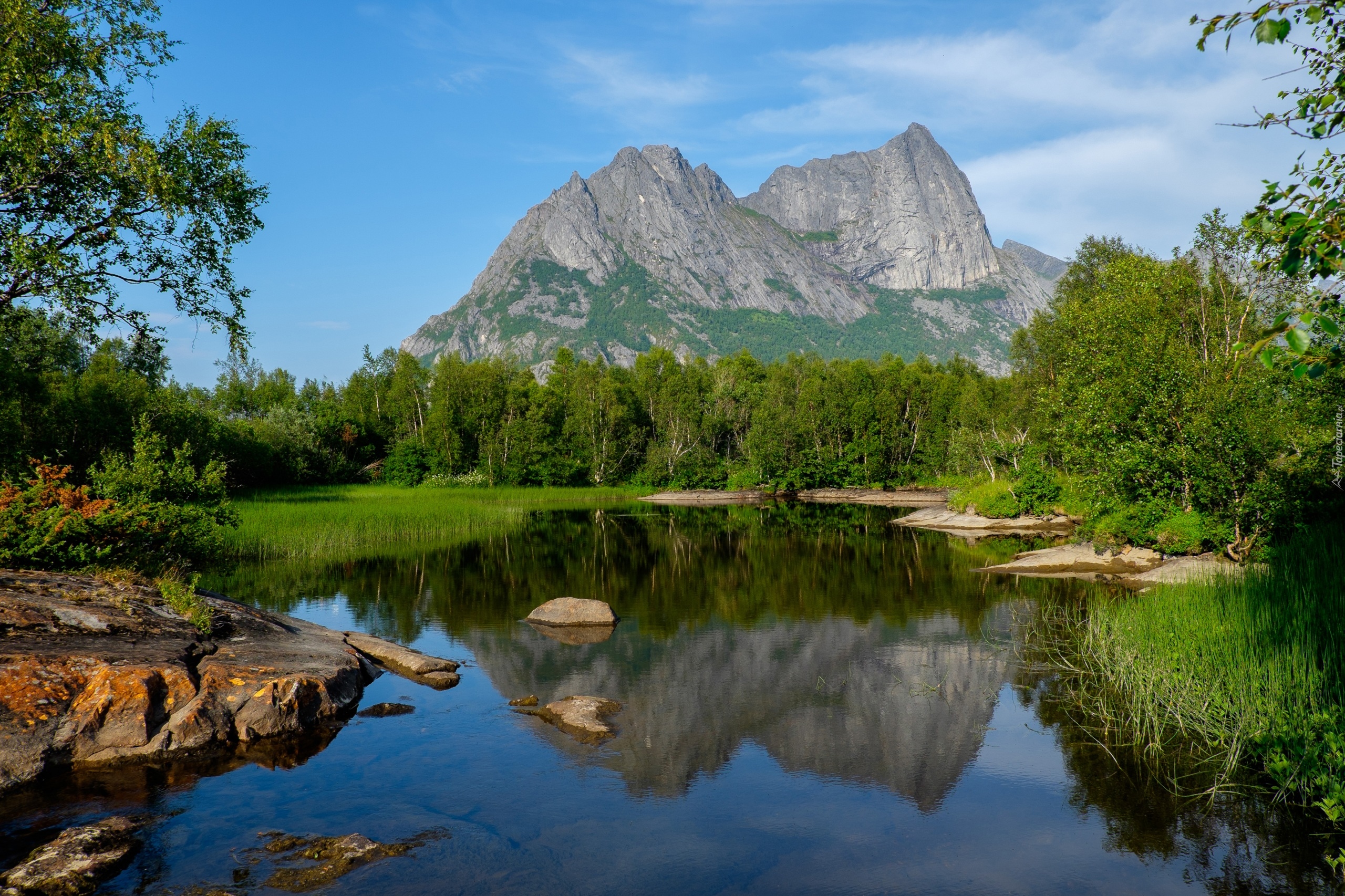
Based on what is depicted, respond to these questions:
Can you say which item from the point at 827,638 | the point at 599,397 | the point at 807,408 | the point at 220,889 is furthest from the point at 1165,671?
the point at 599,397

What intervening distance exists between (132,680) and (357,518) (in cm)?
3078

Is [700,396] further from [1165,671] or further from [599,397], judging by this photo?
[1165,671]

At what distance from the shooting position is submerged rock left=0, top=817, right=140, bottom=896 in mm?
7543

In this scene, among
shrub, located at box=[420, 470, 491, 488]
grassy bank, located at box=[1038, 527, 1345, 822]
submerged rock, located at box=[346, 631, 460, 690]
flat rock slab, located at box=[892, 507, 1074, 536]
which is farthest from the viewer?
shrub, located at box=[420, 470, 491, 488]

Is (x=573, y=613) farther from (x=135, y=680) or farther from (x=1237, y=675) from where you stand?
(x=1237, y=675)

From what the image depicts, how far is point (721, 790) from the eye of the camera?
431 inches

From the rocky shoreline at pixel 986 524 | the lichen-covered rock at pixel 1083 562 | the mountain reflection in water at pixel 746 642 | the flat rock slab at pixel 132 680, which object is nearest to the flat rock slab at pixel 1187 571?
A: the lichen-covered rock at pixel 1083 562

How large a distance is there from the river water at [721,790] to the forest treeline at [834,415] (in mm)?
6277

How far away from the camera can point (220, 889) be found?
7.70 m

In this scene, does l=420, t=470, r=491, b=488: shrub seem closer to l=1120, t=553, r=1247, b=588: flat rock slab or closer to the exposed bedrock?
the exposed bedrock

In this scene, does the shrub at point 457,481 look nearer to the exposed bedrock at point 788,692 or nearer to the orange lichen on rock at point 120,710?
the exposed bedrock at point 788,692

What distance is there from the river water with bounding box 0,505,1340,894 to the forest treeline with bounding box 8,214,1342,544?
6.28m

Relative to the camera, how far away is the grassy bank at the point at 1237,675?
952 cm

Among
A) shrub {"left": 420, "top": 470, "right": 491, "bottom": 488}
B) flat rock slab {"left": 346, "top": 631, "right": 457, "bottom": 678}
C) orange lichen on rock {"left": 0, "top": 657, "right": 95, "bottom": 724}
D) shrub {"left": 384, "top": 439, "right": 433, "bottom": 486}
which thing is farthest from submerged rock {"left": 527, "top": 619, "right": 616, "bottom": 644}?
shrub {"left": 384, "top": 439, "right": 433, "bottom": 486}
